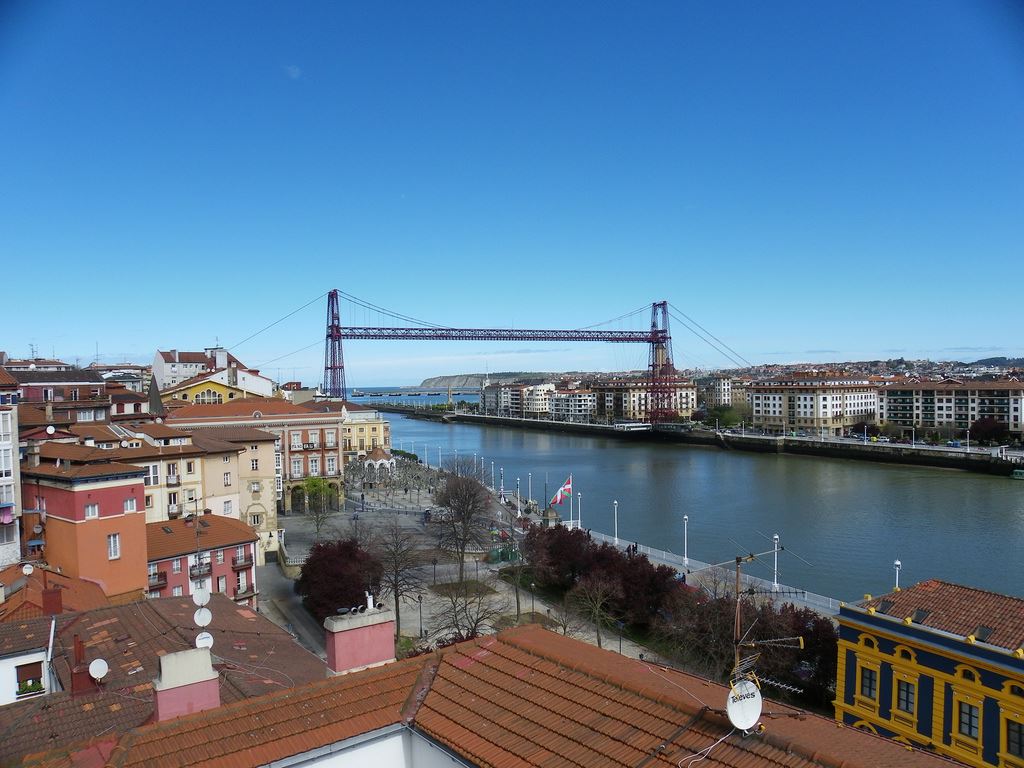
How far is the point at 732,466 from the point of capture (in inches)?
660

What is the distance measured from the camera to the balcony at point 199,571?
15.8 feet

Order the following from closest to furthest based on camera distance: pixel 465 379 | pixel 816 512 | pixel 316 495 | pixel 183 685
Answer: pixel 183 685, pixel 316 495, pixel 816 512, pixel 465 379

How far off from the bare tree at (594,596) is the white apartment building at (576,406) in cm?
2762

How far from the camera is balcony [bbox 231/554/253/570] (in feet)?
16.8

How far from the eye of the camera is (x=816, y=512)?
33.7ft

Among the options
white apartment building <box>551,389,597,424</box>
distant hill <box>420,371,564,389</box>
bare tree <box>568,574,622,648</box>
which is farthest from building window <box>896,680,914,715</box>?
distant hill <box>420,371,564,389</box>

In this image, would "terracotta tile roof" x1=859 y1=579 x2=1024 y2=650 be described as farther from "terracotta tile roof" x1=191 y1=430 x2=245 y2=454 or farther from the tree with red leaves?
"terracotta tile roof" x1=191 y1=430 x2=245 y2=454

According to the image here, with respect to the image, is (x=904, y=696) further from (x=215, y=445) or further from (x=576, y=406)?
(x=576, y=406)

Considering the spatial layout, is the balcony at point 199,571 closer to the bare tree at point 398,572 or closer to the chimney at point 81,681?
the bare tree at point 398,572

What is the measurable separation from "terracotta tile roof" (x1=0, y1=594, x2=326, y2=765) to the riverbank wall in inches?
603

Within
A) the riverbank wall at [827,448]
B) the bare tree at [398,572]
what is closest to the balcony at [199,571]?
the bare tree at [398,572]

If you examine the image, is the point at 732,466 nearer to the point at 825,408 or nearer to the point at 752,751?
the point at 825,408

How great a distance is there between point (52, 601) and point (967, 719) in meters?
3.84

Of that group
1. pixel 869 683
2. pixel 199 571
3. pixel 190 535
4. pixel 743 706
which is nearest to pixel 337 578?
pixel 199 571
